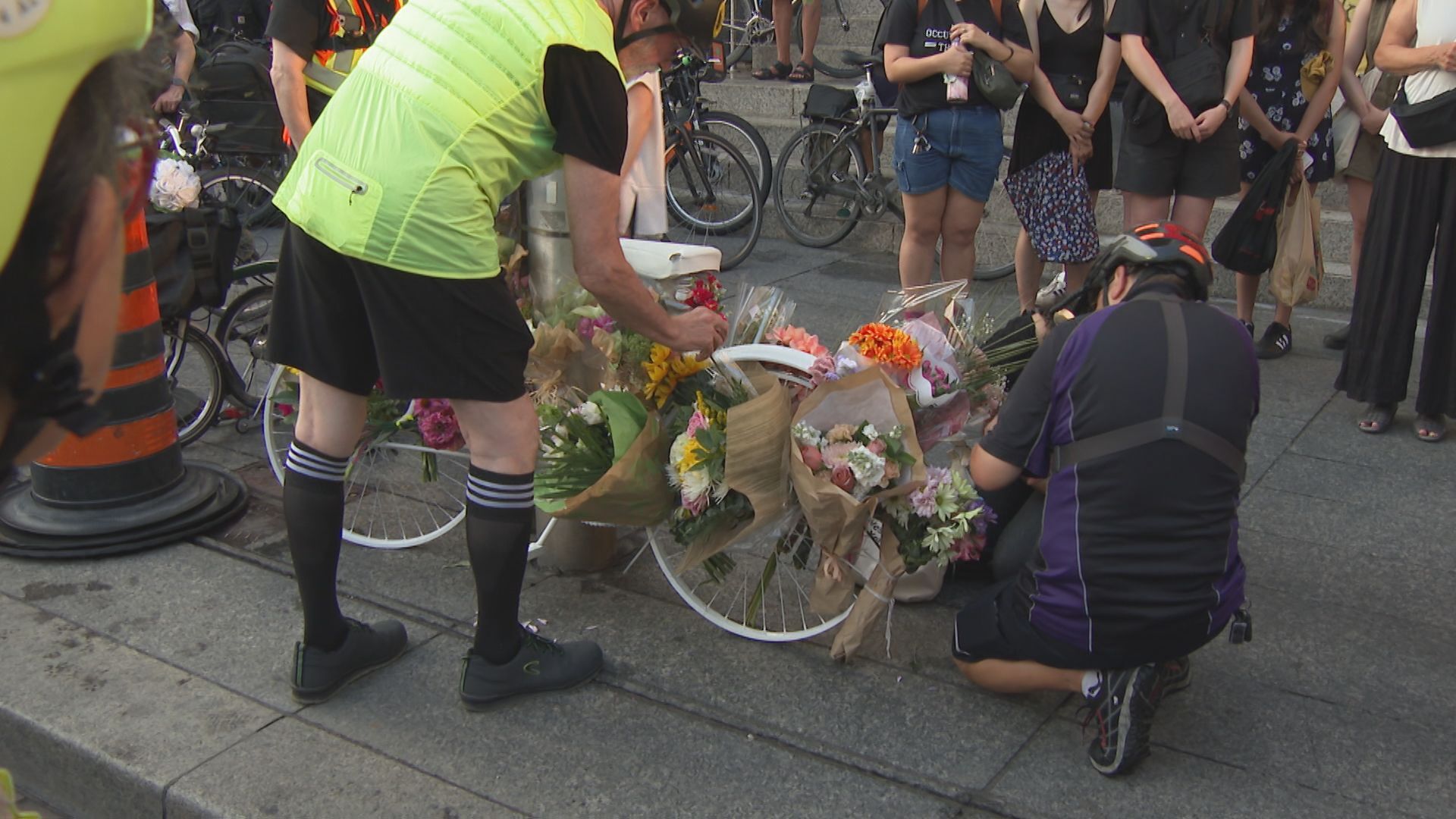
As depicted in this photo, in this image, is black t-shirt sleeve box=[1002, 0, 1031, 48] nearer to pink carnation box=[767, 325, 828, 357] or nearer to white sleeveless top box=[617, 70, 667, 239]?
white sleeveless top box=[617, 70, 667, 239]

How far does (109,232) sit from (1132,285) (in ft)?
8.22

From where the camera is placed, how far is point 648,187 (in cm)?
461

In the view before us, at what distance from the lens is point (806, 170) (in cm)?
845

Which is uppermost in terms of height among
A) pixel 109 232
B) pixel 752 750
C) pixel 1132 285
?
pixel 109 232

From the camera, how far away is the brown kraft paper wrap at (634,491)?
3306 mm

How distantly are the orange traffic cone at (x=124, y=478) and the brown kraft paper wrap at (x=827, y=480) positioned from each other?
2.25 meters

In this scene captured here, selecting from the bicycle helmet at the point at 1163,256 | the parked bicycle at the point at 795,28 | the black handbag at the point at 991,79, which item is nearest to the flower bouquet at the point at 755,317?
the bicycle helmet at the point at 1163,256

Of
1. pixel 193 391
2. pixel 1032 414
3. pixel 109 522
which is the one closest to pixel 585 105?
pixel 1032 414

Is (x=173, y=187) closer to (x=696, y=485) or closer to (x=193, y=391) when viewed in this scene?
(x=193, y=391)

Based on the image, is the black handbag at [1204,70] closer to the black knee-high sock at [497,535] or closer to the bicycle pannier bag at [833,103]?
the bicycle pannier bag at [833,103]

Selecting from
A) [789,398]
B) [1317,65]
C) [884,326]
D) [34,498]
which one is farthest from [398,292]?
[1317,65]

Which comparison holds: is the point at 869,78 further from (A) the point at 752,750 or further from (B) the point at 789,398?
(A) the point at 752,750

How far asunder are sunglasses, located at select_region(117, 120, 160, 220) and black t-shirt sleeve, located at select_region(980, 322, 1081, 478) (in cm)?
227

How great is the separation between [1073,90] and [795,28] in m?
5.81
